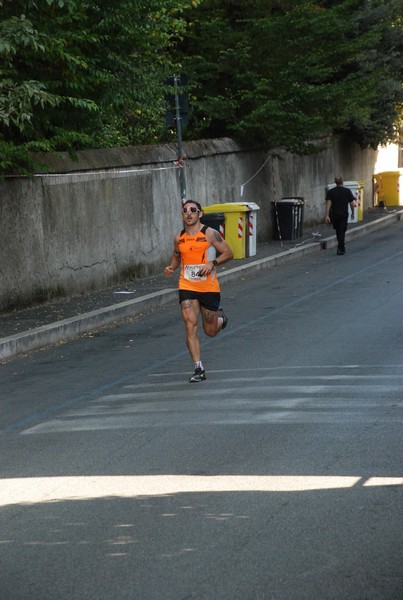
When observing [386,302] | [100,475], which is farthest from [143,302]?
[100,475]

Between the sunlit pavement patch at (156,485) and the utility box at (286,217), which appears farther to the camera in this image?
the utility box at (286,217)

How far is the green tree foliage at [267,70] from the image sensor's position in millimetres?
28547

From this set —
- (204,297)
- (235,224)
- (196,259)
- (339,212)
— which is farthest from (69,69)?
(339,212)

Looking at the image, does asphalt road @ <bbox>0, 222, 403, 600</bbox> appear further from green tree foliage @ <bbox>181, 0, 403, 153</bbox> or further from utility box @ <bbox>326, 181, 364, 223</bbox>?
utility box @ <bbox>326, 181, 364, 223</bbox>

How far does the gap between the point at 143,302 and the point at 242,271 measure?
532 centimetres

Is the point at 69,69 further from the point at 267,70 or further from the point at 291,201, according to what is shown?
the point at 291,201

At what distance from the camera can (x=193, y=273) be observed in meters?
11.9

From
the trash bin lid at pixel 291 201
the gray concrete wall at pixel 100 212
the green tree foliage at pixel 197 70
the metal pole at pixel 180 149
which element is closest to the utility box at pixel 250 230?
the gray concrete wall at pixel 100 212

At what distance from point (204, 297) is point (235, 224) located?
13772mm

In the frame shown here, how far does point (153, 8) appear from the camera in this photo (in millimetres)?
18234

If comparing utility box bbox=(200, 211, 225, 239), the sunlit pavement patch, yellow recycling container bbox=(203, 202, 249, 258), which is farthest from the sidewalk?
the sunlit pavement patch

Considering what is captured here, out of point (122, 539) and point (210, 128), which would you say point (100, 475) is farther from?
point (210, 128)

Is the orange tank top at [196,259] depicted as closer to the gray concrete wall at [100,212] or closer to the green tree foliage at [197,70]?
the green tree foliage at [197,70]

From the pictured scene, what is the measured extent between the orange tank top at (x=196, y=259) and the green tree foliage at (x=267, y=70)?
53.8 feet
